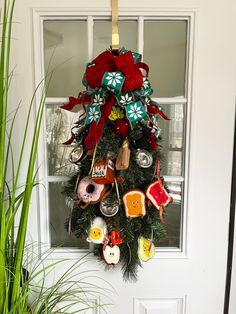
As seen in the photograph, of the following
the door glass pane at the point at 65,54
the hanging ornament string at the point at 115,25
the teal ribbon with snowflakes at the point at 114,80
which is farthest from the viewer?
the door glass pane at the point at 65,54

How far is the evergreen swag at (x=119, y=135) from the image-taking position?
34.3 inches

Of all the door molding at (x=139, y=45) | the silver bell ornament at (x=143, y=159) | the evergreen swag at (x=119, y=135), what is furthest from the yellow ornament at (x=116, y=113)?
the door molding at (x=139, y=45)

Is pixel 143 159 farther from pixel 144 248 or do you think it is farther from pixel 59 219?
pixel 59 219

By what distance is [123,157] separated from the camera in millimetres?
882

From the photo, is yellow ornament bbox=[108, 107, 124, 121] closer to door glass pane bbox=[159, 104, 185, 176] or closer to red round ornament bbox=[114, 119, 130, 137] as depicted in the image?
red round ornament bbox=[114, 119, 130, 137]

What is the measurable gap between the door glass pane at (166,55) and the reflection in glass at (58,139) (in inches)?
14.2

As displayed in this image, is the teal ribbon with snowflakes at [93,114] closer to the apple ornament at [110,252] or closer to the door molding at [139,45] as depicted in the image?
the door molding at [139,45]

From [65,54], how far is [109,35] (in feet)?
0.60

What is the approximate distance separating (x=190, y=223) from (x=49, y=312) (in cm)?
61

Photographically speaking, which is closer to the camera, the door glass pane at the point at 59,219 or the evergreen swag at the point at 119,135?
the evergreen swag at the point at 119,135

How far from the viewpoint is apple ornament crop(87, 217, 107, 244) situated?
98cm

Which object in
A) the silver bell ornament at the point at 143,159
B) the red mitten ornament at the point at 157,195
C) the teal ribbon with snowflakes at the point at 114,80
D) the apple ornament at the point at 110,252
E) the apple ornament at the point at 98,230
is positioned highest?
the teal ribbon with snowflakes at the point at 114,80

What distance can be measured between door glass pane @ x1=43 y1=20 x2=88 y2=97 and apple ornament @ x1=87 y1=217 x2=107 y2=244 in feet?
1.63

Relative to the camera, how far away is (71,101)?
36.8 inches
